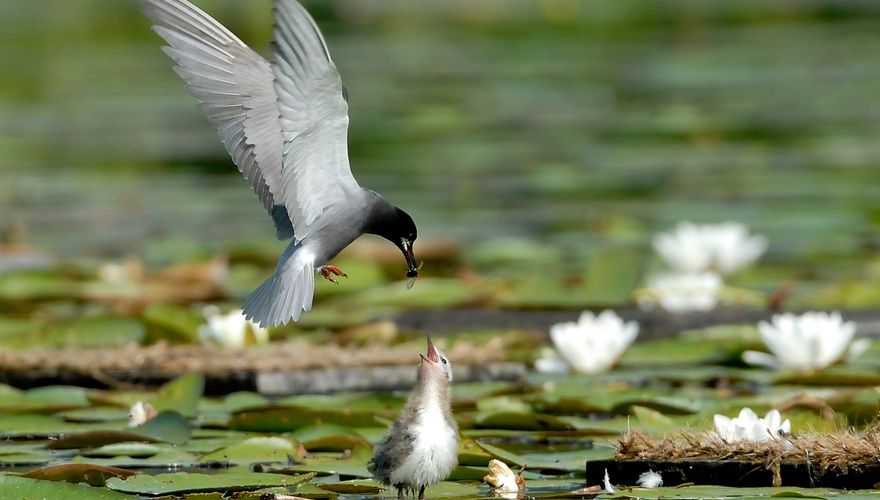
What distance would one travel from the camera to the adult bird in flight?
3830 mm

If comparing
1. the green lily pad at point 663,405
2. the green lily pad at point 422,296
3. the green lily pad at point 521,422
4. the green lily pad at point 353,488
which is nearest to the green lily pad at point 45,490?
the green lily pad at point 353,488

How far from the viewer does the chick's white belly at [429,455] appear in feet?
11.9

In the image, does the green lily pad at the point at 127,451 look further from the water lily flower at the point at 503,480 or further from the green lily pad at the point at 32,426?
the water lily flower at the point at 503,480

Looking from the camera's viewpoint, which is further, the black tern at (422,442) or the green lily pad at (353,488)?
the green lily pad at (353,488)

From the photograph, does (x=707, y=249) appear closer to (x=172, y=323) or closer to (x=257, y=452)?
(x=172, y=323)

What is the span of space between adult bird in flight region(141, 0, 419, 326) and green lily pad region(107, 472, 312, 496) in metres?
0.39

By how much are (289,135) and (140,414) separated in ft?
4.13

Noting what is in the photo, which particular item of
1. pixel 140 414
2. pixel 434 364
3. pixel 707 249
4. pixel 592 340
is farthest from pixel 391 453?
pixel 707 249

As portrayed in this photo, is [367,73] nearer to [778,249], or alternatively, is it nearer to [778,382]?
[778,249]

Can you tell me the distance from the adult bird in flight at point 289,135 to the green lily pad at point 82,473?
513 millimetres

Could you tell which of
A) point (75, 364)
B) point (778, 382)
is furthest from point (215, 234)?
point (778, 382)

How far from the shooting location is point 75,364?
552 cm

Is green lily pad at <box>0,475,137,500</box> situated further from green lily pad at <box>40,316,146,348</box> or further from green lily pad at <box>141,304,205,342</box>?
green lily pad at <box>141,304,205,342</box>

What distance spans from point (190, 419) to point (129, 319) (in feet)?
4.15
